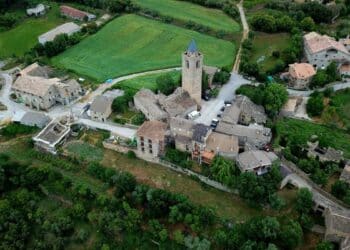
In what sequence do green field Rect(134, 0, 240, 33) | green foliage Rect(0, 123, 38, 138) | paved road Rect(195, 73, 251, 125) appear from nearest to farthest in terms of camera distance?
green foliage Rect(0, 123, 38, 138)
paved road Rect(195, 73, 251, 125)
green field Rect(134, 0, 240, 33)

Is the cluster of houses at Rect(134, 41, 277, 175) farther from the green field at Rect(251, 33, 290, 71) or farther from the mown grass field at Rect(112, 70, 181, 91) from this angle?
the green field at Rect(251, 33, 290, 71)

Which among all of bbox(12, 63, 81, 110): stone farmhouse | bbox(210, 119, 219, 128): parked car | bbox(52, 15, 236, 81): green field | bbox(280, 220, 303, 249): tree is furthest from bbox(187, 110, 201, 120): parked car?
bbox(280, 220, 303, 249): tree

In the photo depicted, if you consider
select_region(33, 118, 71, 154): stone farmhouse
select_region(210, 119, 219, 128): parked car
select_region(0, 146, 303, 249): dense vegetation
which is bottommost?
select_region(0, 146, 303, 249): dense vegetation

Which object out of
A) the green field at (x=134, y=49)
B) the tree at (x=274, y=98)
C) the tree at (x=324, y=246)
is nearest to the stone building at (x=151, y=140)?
the tree at (x=274, y=98)

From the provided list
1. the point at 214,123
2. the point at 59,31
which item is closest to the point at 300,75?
the point at 214,123

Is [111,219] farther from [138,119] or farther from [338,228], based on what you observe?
[338,228]
